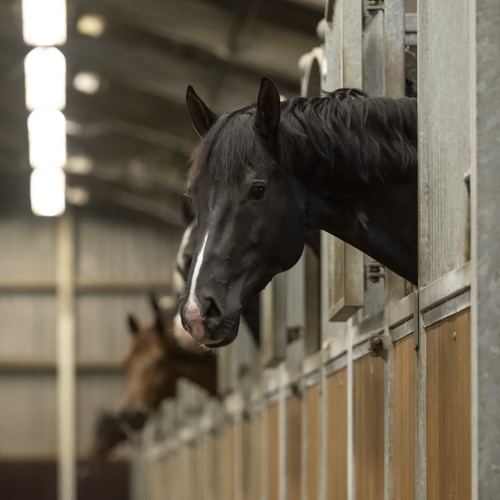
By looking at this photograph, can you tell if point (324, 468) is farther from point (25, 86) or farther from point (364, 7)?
point (25, 86)

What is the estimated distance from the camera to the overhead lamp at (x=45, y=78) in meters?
12.5

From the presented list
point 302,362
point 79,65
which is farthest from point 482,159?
point 79,65

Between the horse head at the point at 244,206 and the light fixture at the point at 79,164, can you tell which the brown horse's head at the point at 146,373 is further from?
the horse head at the point at 244,206

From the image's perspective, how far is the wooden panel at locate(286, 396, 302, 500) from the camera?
597 centimetres

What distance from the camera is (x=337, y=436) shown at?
464 cm

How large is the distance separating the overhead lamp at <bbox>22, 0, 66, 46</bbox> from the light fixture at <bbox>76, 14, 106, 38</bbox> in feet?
1.35

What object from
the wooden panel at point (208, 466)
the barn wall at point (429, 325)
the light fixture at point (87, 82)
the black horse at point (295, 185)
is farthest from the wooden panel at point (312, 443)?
the light fixture at point (87, 82)

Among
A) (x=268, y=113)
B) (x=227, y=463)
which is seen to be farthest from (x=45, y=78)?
(x=268, y=113)

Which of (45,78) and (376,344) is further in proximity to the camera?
(45,78)

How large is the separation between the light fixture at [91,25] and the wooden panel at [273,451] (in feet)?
20.6

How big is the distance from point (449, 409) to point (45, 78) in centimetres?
1140

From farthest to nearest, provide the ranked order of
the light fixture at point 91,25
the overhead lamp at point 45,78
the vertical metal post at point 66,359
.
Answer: the vertical metal post at point 66,359
the overhead lamp at point 45,78
the light fixture at point 91,25

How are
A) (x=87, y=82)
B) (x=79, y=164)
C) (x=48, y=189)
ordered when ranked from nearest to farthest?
1. (x=87, y=82)
2. (x=48, y=189)
3. (x=79, y=164)

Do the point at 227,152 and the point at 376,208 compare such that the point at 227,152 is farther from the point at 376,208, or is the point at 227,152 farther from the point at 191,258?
the point at 191,258
